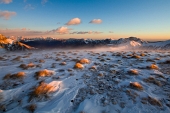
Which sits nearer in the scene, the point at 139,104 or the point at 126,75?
the point at 139,104

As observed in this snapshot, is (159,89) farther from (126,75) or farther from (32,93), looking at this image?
(32,93)

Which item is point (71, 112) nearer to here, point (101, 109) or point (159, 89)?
point (101, 109)

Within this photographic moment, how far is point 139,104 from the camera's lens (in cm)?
805

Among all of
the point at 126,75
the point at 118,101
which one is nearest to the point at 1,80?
the point at 118,101

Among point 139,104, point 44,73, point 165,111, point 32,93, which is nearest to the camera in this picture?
point 165,111

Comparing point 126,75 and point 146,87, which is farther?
point 126,75

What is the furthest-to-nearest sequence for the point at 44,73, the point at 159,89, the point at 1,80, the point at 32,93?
the point at 44,73 → the point at 1,80 → the point at 159,89 → the point at 32,93

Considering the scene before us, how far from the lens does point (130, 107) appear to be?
777 cm

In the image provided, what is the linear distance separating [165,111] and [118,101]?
110 inches

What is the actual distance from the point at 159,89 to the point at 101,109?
19.0ft

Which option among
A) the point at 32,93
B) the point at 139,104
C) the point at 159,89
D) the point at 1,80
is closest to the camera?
the point at 139,104

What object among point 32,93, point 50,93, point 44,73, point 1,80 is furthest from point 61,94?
point 1,80

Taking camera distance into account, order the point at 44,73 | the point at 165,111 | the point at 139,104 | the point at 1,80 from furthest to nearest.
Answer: the point at 44,73
the point at 1,80
the point at 139,104
the point at 165,111

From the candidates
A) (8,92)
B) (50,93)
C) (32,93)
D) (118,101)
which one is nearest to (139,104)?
(118,101)
